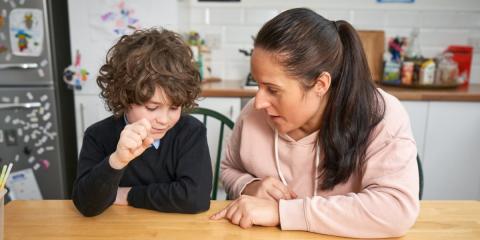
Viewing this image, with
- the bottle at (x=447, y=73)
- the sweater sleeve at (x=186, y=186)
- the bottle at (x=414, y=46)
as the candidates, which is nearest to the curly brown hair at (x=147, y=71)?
the sweater sleeve at (x=186, y=186)

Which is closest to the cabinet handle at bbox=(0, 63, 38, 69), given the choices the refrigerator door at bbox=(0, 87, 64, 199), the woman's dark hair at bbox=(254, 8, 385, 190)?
the refrigerator door at bbox=(0, 87, 64, 199)

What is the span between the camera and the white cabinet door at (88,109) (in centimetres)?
228

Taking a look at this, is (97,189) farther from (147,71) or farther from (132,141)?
(147,71)

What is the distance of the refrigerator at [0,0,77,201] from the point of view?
85.4 inches

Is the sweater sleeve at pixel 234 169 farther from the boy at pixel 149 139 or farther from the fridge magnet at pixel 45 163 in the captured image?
the fridge magnet at pixel 45 163

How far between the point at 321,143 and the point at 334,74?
0.59 feet

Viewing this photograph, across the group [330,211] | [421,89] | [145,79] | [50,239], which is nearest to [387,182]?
[330,211]

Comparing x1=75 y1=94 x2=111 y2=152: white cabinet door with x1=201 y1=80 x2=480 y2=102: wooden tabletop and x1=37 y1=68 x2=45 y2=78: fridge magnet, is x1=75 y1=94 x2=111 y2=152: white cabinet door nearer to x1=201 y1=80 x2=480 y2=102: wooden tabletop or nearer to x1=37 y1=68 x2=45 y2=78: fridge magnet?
x1=37 y1=68 x2=45 y2=78: fridge magnet

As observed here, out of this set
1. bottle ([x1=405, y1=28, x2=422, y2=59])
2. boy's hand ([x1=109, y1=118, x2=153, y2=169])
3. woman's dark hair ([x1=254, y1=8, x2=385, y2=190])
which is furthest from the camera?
bottle ([x1=405, y1=28, x2=422, y2=59])

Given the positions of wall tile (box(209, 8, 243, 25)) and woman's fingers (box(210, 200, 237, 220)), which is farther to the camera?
wall tile (box(209, 8, 243, 25))

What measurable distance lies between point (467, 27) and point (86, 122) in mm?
2472

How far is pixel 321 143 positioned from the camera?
3.38 ft

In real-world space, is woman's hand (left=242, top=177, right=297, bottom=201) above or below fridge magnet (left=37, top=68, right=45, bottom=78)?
below

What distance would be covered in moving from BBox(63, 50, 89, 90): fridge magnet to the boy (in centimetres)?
129
